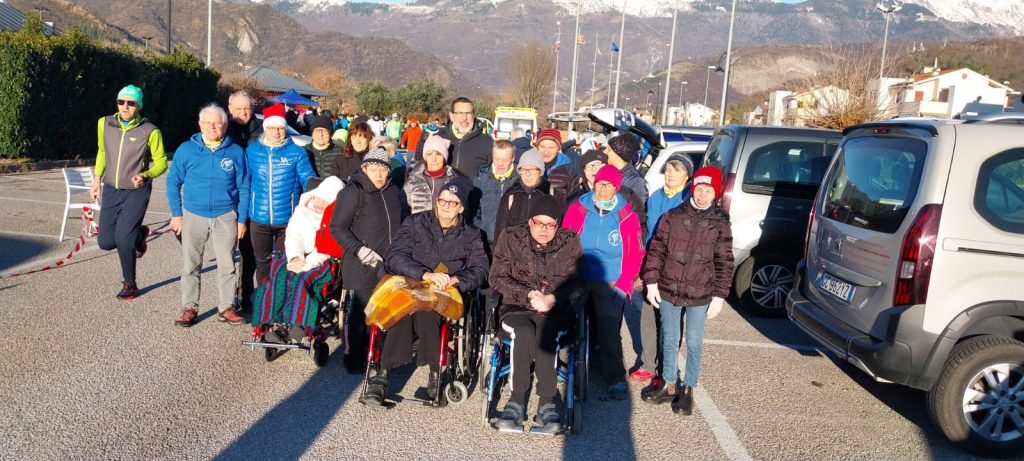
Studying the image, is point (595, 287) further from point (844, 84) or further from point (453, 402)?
point (844, 84)

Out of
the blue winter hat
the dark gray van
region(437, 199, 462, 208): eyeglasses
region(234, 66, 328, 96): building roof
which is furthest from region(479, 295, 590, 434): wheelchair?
region(234, 66, 328, 96): building roof

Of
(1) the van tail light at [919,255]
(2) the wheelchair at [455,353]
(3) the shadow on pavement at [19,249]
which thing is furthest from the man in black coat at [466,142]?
(3) the shadow on pavement at [19,249]

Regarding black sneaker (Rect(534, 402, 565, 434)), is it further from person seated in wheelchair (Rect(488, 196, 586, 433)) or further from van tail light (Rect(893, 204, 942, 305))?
van tail light (Rect(893, 204, 942, 305))

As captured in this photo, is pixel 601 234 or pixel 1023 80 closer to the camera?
pixel 601 234

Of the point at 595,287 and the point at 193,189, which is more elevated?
the point at 193,189

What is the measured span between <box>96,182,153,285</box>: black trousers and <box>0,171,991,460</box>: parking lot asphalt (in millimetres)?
557

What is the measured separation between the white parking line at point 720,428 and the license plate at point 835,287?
1.11m

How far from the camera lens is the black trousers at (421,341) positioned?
4910 mm

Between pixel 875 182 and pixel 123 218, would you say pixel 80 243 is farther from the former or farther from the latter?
pixel 875 182

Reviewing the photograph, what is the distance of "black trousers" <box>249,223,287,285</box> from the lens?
21.0ft

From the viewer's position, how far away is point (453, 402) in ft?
16.4

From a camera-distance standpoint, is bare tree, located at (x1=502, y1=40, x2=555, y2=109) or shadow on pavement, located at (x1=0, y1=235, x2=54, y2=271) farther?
bare tree, located at (x1=502, y1=40, x2=555, y2=109)

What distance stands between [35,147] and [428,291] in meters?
16.6

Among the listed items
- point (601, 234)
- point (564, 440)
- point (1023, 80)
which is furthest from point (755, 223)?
point (1023, 80)
